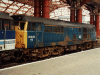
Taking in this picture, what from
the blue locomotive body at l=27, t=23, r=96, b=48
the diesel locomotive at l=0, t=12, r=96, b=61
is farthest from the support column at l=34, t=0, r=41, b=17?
the diesel locomotive at l=0, t=12, r=96, b=61

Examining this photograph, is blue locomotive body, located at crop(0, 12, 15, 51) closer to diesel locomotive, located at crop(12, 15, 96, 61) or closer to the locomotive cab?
the locomotive cab

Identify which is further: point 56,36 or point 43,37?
point 56,36

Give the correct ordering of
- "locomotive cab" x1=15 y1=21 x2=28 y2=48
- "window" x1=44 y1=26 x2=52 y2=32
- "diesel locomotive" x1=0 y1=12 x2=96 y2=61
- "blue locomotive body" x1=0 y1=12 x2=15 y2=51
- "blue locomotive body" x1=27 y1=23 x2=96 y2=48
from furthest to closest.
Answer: "window" x1=44 y1=26 x2=52 y2=32
"blue locomotive body" x1=27 y1=23 x2=96 y2=48
"locomotive cab" x1=15 y1=21 x2=28 y2=48
"diesel locomotive" x1=0 y1=12 x2=96 y2=61
"blue locomotive body" x1=0 y1=12 x2=15 y2=51

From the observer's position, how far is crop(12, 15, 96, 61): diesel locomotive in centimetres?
1125

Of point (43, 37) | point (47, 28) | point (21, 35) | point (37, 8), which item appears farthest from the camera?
point (37, 8)

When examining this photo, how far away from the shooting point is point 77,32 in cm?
1858

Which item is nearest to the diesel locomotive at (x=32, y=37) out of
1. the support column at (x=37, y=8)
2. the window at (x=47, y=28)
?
the window at (x=47, y=28)

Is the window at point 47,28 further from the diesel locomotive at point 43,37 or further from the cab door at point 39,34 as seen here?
the cab door at point 39,34

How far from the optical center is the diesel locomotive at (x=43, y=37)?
36.9 feet

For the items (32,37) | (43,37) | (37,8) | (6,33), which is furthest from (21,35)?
(37,8)

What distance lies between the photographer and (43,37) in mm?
12969

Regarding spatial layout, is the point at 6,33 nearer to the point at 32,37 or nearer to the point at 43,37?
the point at 32,37

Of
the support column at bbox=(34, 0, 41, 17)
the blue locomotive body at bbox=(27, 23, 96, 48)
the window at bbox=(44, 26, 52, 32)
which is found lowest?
the blue locomotive body at bbox=(27, 23, 96, 48)

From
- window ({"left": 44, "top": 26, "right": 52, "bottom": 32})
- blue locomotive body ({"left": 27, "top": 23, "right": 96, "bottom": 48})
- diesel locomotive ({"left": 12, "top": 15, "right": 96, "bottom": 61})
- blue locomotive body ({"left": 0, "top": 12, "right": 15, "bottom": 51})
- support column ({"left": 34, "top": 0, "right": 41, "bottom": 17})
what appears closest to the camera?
blue locomotive body ({"left": 0, "top": 12, "right": 15, "bottom": 51})
